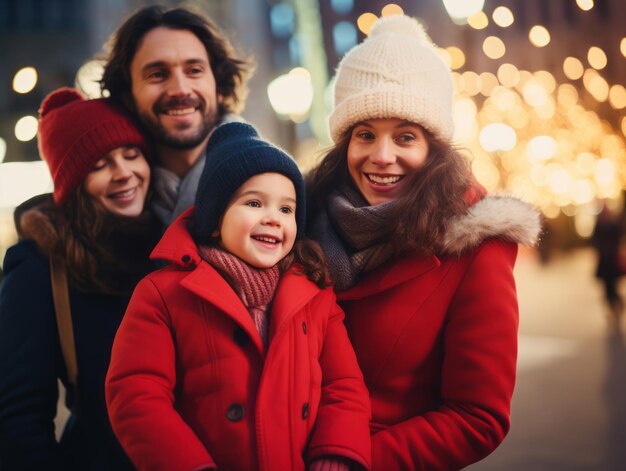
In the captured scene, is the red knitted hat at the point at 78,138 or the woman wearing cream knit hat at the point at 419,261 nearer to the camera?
the woman wearing cream knit hat at the point at 419,261

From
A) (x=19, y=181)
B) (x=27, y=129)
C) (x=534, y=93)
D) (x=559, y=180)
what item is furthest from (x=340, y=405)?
(x=559, y=180)

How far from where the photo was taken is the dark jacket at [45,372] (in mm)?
2322

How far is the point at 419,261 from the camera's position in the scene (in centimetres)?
231

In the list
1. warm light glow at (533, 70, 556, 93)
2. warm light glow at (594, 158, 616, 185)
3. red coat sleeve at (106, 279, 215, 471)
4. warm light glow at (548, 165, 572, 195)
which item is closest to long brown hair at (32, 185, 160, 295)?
red coat sleeve at (106, 279, 215, 471)

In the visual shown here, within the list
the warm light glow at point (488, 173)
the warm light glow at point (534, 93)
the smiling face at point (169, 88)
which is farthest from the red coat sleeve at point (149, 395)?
the warm light glow at point (488, 173)

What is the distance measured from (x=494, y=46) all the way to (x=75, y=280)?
1810 cm

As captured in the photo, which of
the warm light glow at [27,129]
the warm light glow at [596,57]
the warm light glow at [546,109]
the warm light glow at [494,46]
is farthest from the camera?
the warm light glow at [546,109]

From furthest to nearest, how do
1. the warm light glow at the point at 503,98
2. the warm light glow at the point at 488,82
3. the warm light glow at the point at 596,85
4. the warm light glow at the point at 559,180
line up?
the warm light glow at the point at 559,180, the warm light glow at the point at 488,82, the warm light glow at the point at 503,98, the warm light glow at the point at 596,85

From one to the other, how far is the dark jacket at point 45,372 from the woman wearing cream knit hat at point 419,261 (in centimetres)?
109

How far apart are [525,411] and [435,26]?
907 inches

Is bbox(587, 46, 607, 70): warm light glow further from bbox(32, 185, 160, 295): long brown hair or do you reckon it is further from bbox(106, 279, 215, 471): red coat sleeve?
bbox(106, 279, 215, 471): red coat sleeve

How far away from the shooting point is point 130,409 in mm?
1878

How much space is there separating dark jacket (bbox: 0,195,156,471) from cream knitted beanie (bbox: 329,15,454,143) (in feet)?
4.56

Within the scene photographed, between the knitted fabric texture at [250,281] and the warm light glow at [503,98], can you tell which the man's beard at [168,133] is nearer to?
the knitted fabric texture at [250,281]
